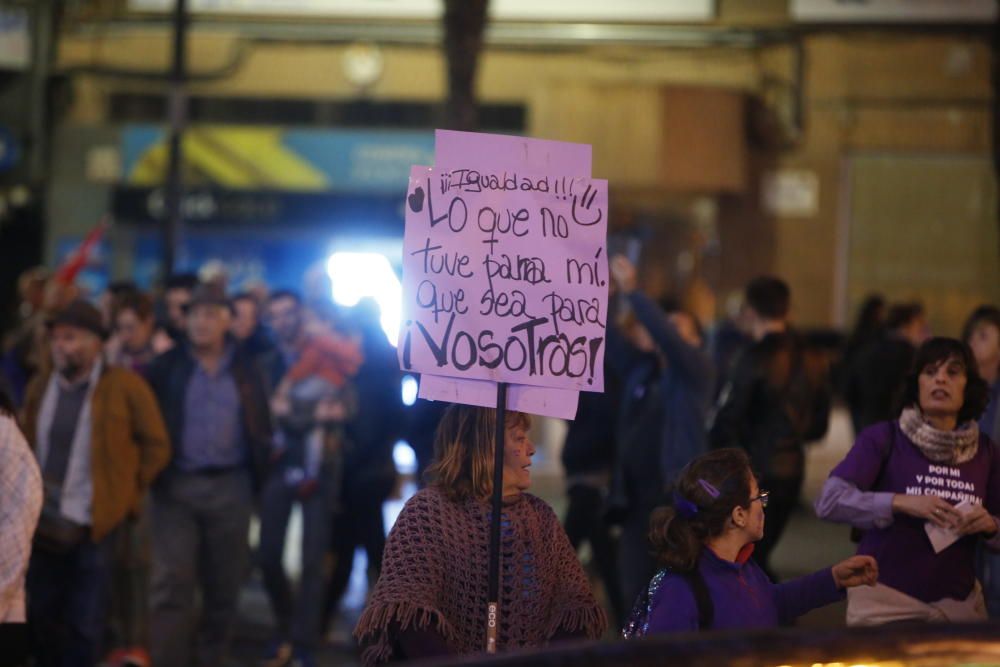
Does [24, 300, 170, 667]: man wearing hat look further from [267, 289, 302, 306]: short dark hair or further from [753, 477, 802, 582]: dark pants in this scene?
[753, 477, 802, 582]: dark pants

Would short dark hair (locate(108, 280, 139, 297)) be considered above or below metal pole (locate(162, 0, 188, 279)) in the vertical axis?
below

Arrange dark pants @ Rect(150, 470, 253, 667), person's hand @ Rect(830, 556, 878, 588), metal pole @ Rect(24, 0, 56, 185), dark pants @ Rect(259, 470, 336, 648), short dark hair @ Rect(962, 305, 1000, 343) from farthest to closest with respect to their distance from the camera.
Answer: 1. metal pole @ Rect(24, 0, 56, 185)
2. dark pants @ Rect(259, 470, 336, 648)
3. dark pants @ Rect(150, 470, 253, 667)
4. short dark hair @ Rect(962, 305, 1000, 343)
5. person's hand @ Rect(830, 556, 878, 588)

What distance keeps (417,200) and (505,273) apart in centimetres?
37

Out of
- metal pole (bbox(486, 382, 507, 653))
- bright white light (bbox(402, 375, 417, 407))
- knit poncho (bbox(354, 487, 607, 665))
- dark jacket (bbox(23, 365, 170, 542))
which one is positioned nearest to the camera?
knit poncho (bbox(354, 487, 607, 665))

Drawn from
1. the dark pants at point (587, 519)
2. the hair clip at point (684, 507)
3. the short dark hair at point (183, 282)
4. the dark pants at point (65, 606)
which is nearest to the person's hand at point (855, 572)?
the hair clip at point (684, 507)

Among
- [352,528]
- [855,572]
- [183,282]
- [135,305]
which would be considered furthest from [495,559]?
[135,305]

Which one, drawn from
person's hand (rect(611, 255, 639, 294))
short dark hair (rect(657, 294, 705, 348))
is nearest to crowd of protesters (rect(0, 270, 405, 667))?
person's hand (rect(611, 255, 639, 294))

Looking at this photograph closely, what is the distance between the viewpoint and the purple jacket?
4.38 m

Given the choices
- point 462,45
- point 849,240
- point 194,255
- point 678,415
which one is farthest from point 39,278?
point 849,240

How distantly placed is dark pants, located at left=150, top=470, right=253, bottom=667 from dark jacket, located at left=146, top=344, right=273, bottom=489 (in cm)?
16

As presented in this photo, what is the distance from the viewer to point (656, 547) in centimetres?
458

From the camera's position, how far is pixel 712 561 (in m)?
4.53

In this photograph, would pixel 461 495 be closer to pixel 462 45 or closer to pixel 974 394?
pixel 974 394

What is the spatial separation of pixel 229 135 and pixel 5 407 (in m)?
14.8
